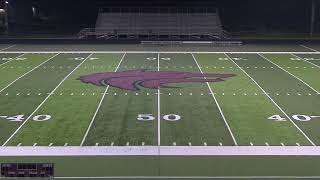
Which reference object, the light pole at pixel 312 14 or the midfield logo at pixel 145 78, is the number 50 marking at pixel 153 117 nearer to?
the midfield logo at pixel 145 78

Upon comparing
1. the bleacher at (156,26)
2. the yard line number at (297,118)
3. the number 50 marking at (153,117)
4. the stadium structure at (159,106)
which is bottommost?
the yard line number at (297,118)

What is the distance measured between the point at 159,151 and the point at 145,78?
28.9ft

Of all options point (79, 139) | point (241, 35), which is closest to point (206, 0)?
point (241, 35)

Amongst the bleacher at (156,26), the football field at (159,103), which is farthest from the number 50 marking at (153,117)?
the bleacher at (156,26)

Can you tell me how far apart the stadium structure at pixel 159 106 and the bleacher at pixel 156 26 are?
32 centimetres

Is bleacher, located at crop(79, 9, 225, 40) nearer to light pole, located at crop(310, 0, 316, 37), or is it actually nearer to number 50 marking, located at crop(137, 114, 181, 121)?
light pole, located at crop(310, 0, 316, 37)

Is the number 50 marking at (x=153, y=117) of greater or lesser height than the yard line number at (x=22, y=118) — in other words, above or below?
below

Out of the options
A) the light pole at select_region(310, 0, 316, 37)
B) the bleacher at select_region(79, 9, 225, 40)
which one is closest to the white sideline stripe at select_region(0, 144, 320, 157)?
the bleacher at select_region(79, 9, 225, 40)

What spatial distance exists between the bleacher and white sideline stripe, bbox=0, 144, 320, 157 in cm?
2453

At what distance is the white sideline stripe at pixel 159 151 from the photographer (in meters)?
10.0

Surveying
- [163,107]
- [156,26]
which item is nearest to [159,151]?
[163,107]

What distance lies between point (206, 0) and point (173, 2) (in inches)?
93.1

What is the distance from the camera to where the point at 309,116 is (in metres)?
13.3
